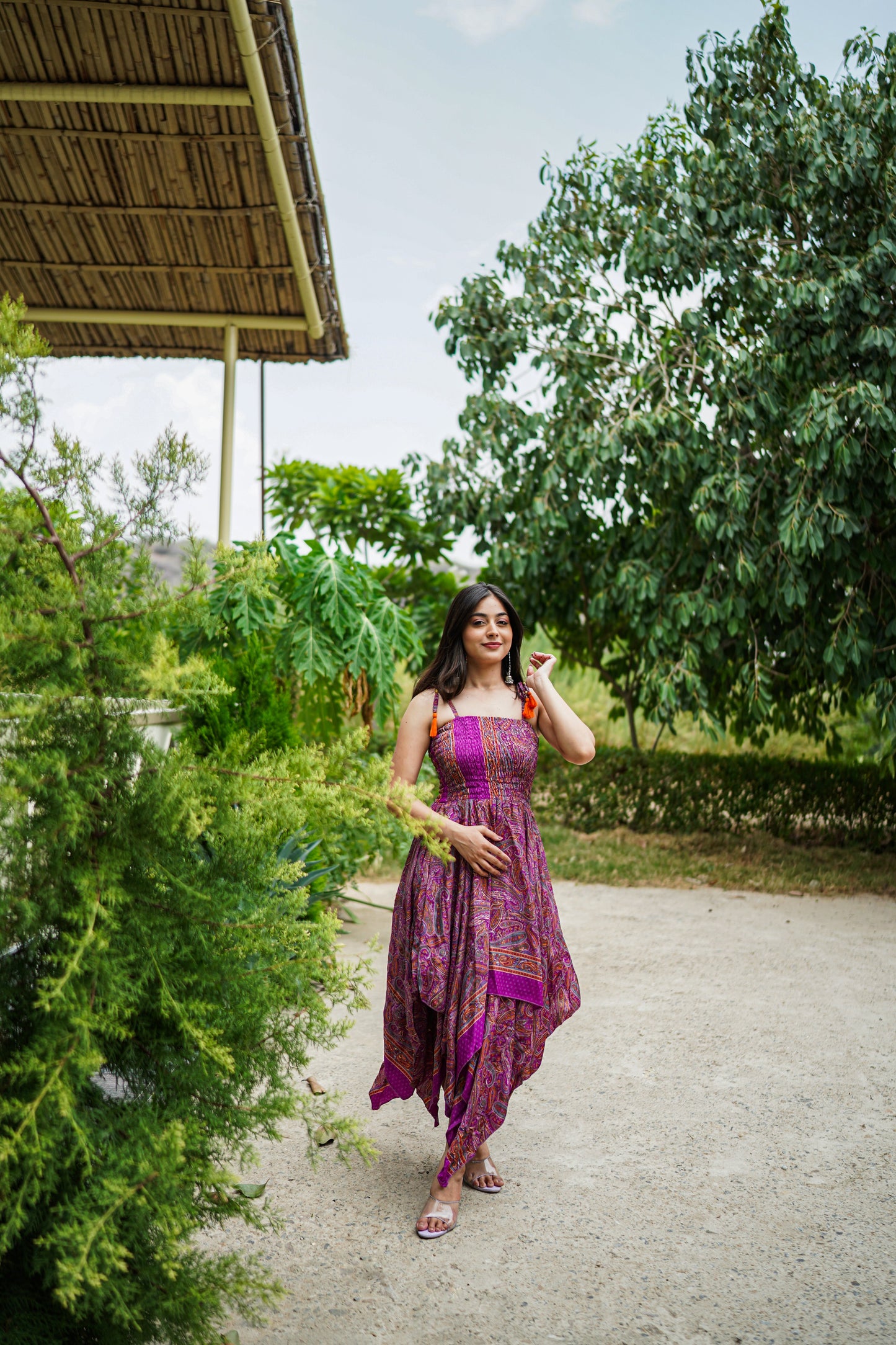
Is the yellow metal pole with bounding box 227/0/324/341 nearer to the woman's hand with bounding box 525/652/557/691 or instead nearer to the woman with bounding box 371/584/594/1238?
the woman with bounding box 371/584/594/1238

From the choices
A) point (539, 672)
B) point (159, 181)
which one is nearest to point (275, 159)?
point (159, 181)

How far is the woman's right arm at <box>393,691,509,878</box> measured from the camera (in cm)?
276

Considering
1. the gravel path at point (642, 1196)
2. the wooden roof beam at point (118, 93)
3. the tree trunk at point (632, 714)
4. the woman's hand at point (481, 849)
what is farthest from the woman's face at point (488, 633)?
the tree trunk at point (632, 714)

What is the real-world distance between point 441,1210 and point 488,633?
161 centimetres

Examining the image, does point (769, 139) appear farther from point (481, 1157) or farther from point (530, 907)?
point (481, 1157)

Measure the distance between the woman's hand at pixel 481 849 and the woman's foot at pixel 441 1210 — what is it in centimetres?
81

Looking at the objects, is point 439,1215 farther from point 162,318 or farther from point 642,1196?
point 162,318

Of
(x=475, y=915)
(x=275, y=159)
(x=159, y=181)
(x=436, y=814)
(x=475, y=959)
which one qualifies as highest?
(x=159, y=181)

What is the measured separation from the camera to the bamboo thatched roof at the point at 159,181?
424cm

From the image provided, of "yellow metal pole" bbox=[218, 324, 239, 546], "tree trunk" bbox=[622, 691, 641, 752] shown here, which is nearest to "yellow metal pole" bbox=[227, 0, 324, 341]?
"yellow metal pole" bbox=[218, 324, 239, 546]

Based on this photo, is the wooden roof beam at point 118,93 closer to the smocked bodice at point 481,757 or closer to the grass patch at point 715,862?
the smocked bodice at point 481,757

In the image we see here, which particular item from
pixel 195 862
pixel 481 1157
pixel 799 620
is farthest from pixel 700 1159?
pixel 799 620

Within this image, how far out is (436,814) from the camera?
2.50 meters

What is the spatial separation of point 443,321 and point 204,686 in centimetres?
728
